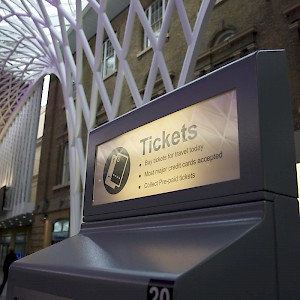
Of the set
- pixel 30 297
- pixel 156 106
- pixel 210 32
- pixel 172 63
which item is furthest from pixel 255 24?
pixel 30 297

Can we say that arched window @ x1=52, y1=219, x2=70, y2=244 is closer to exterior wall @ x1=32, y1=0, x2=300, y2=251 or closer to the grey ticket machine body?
exterior wall @ x1=32, y1=0, x2=300, y2=251

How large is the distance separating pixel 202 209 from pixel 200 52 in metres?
11.5

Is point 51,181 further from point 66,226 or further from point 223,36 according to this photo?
point 223,36

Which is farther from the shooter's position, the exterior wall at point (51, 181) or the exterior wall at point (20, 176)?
the exterior wall at point (20, 176)

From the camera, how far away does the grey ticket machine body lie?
4.42 feet

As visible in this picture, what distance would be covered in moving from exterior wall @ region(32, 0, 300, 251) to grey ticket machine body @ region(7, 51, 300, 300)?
7.55m

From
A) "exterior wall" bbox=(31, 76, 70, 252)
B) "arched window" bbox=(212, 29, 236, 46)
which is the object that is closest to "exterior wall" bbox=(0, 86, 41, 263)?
"exterior wall" bbox=(31, 76, 70, 252)

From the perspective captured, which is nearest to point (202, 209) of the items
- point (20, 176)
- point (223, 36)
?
point (223, 36)

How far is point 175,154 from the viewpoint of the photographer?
6.31 ft

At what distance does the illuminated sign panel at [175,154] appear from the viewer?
1674mm

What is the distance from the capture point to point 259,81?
1.58m

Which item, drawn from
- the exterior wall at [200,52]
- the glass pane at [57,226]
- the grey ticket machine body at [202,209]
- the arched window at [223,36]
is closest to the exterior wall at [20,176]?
the exterior wall at [200,52]

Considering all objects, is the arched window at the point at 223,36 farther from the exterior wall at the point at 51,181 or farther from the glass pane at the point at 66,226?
the glass pane at the point at 66,226

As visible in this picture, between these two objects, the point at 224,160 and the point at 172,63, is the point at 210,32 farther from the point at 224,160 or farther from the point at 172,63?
the point at 224,160
